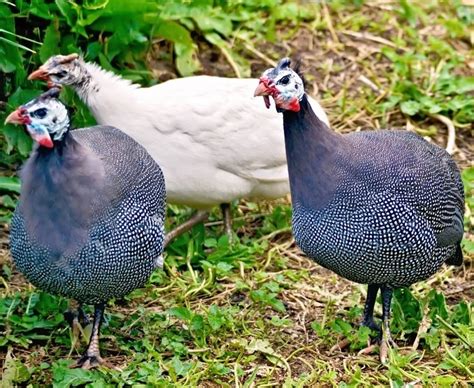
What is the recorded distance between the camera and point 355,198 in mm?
3637

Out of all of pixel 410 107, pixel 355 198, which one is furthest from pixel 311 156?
pixel 410 107

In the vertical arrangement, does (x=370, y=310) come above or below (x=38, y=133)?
below

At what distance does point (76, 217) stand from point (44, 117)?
0.35 meters

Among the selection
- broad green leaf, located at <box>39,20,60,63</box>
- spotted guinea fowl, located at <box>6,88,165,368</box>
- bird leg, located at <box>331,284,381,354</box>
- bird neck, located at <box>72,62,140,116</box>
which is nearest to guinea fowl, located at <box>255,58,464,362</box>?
bird leg, located at <box>331,284,381,354</box>

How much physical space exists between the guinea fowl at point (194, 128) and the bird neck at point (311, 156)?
0.88 meters

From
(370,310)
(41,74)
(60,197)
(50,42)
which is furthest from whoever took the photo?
(50,42)

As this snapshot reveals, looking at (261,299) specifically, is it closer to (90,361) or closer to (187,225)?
(187,225)

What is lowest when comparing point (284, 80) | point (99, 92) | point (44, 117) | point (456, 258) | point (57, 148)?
point (456, 258)

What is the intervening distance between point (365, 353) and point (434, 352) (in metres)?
0.26

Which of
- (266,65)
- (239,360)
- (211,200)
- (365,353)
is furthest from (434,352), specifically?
(266,65)

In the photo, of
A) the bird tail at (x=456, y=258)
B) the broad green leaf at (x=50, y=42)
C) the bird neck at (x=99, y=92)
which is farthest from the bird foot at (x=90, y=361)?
→ the broad green leaf at (x=50, y=42)

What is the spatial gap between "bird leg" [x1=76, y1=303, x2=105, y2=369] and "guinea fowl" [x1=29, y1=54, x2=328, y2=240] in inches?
31.7

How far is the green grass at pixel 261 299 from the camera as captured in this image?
3795mm

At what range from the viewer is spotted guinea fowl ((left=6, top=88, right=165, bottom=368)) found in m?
3.46
